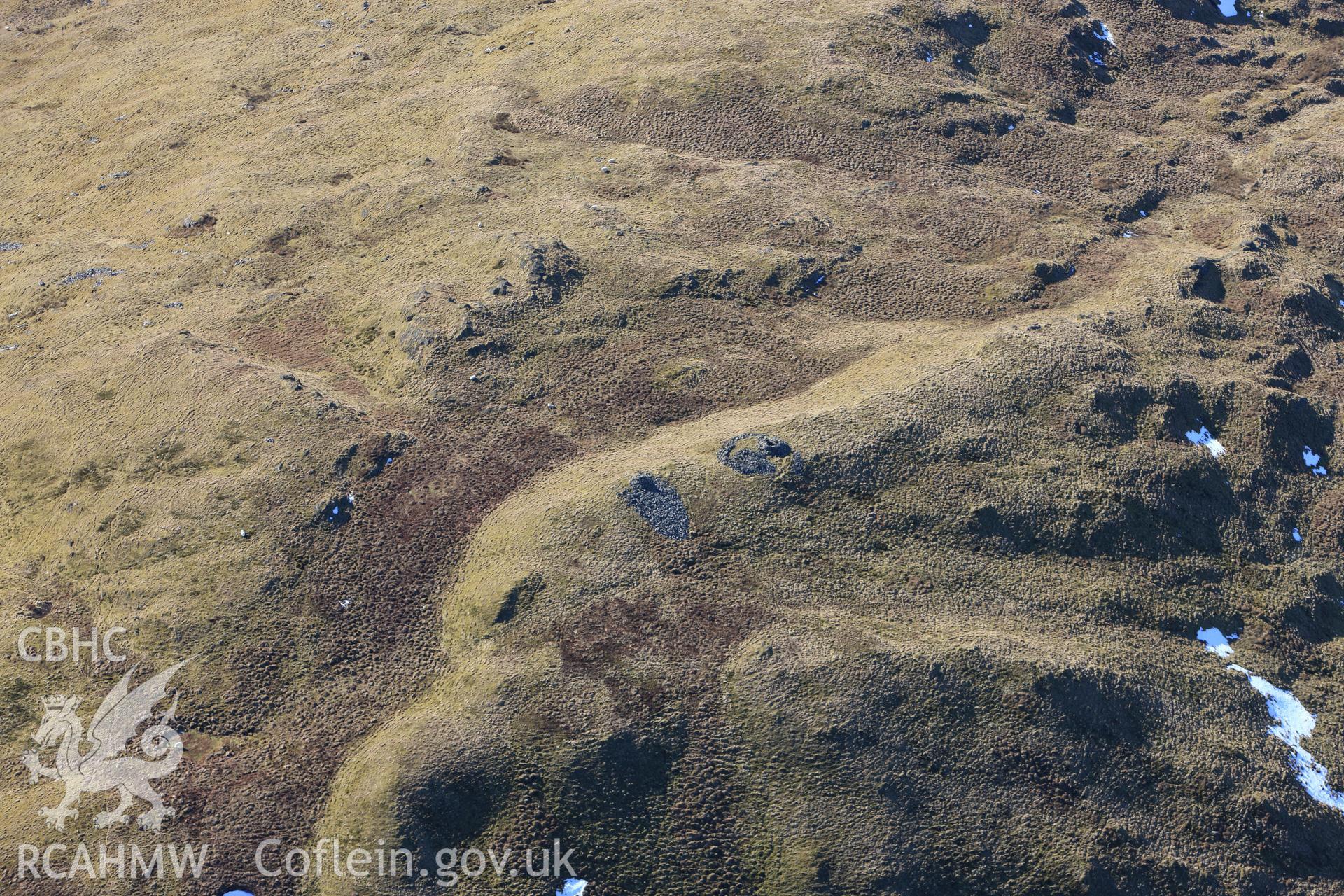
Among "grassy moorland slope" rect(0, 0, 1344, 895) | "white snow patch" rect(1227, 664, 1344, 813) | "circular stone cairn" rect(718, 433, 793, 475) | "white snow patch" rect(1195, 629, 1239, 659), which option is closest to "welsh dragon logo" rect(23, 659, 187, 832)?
"grassy moorland slope" rect(0, 0, 1344, 895)

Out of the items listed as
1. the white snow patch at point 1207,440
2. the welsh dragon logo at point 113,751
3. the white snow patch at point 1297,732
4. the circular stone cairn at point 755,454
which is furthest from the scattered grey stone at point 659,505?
the white snow patch at point 1207,440

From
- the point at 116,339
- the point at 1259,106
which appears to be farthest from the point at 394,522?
the point at 1259,106

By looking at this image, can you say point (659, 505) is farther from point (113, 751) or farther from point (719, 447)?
point (113, 751)

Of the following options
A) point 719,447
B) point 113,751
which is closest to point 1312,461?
point 719,447

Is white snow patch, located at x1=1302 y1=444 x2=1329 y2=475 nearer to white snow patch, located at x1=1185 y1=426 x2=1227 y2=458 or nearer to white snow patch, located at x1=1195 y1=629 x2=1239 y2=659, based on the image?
white snow patch, located at x1=1185 y1=426 x2=1227 y2=458

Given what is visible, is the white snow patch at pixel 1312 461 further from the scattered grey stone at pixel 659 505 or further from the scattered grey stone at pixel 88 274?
the scattered grey stone at pixel 88 274
